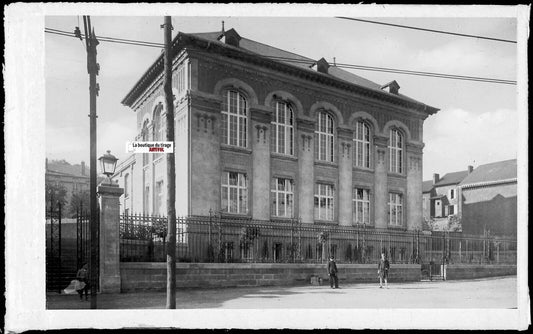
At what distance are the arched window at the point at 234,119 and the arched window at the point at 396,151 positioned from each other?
25.7 feet

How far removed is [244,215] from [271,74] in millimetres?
6233

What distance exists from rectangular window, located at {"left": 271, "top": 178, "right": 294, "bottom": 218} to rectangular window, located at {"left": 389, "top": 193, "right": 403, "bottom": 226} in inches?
223

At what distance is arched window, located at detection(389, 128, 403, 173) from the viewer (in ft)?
84.3

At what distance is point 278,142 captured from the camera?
2367cm

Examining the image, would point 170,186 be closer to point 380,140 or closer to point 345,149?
point 345,149

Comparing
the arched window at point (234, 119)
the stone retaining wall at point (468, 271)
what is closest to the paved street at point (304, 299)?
the stone retaining wall at point (468, 271)

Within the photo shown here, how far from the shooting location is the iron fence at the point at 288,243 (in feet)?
52.9

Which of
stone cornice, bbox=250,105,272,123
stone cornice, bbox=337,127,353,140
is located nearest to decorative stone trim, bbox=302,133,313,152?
stone cornice, bbox=337,127,353,140

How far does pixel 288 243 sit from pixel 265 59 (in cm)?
765


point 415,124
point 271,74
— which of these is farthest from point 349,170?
point 271,74

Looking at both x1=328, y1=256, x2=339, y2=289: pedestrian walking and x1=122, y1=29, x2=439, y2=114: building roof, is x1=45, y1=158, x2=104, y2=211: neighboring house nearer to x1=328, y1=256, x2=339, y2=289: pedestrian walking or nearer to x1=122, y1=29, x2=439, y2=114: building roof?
x1=122, y1=29, x2=439, y2=114: building roof

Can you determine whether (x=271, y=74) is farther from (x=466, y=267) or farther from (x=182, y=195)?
(x=466, y=267)

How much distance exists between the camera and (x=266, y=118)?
2284 cm

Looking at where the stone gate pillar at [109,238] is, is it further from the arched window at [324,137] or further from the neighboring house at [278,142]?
the arched window at [324,137]
